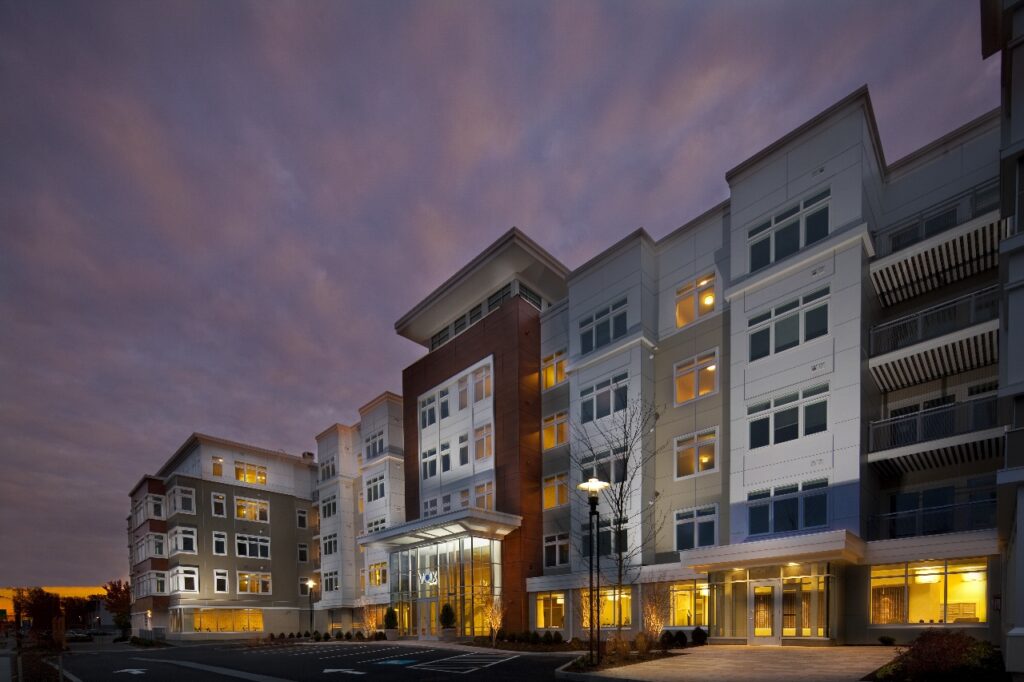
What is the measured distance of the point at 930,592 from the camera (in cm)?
2053

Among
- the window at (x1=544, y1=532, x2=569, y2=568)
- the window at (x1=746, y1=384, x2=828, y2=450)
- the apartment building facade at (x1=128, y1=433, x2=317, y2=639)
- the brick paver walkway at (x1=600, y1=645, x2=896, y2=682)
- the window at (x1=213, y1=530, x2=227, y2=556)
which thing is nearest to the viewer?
the brick paver walkway at (x1=600, y1=645, x2=896, y2=682)

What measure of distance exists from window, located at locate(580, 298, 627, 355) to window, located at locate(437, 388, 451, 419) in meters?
11.9

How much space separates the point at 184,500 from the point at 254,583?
1035cm

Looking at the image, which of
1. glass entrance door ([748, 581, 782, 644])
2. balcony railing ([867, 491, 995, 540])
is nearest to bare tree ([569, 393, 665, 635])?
glass entrance door ([748, 581, 782, 644])

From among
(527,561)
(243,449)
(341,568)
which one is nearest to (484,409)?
(527,561)

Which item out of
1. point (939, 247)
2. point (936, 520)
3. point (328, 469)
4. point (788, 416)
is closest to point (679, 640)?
point (788, 416)

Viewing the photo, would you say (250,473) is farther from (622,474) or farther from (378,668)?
(378,668)

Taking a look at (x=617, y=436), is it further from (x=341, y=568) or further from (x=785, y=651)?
(x=341, y=568)

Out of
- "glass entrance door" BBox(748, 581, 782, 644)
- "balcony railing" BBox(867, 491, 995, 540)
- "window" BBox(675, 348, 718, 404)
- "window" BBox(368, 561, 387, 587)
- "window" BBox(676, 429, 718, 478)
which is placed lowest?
"window" BBox(368, 561, 387, 587)

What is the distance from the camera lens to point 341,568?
5406 centimetres

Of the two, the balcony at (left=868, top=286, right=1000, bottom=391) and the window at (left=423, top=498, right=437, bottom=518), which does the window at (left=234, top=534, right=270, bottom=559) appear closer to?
the window at (left=423, top=498, right=437, bottom=518)

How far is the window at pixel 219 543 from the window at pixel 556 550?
37.4m

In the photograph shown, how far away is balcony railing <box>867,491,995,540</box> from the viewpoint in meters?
20.9

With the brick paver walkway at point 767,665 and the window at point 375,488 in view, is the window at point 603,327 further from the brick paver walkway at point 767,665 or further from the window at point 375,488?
the window at point 375,488
